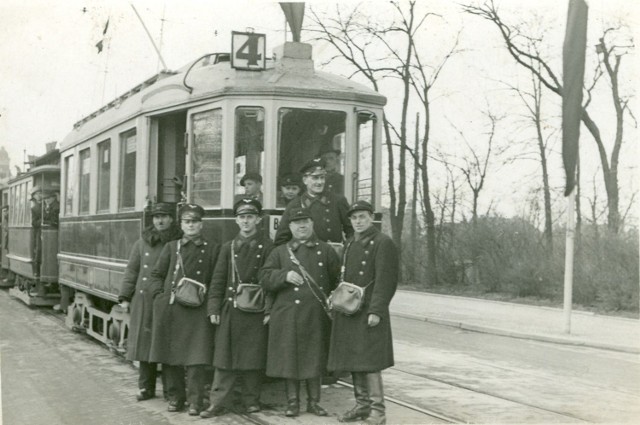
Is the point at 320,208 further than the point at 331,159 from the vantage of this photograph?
No

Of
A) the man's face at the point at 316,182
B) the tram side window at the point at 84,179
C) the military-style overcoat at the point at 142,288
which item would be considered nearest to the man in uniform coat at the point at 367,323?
the man's face at the point at 316,182

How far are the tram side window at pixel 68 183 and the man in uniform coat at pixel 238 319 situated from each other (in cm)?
575

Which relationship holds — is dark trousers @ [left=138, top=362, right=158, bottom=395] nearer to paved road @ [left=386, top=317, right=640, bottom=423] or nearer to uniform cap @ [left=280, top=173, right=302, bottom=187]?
uniform cap @ [left=280, top=173, right=302, bottom=187]

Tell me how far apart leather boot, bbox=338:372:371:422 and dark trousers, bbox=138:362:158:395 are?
203 centimetres

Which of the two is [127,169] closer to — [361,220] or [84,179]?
[84,179]

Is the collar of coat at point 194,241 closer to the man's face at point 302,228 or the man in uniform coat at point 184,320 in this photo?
the man in uniform coat at point 184,320

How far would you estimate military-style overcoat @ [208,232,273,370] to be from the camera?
624 cm

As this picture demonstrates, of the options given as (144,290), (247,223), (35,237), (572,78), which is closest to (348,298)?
(247,223)

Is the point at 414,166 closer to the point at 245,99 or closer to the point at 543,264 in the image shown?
the point at 543,264

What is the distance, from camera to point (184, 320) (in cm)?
646

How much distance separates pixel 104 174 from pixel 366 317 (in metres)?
5.08

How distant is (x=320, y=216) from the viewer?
6660 mm

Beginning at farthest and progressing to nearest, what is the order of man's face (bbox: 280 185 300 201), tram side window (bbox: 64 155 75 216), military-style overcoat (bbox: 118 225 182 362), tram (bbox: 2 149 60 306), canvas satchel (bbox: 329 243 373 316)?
tram (bbox: 2 149 60 306), tram side window (bbox: 64 155 75 216), man's face (bbox: 280 185 300 201), military-style overcoat (bbox: 118 225 182 362), canvas satchel (bbox: 329 243 373 316)

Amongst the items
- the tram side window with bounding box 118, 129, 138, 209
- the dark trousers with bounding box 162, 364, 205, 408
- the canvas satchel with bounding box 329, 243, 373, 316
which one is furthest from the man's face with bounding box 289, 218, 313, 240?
the tram side window with bounding box 118, 129, 138, 209
